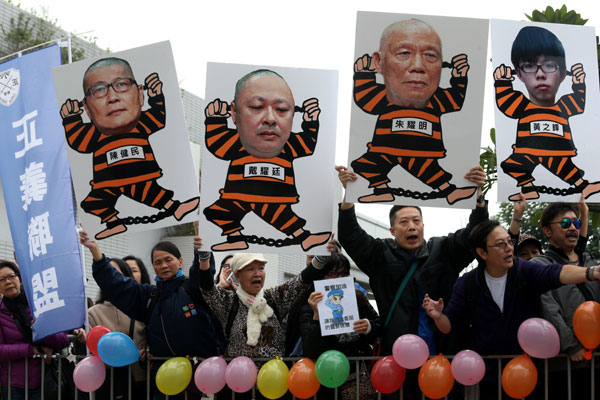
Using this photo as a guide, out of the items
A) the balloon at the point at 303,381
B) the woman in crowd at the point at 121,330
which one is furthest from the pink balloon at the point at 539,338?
the woman in crowd at the point at 121,330

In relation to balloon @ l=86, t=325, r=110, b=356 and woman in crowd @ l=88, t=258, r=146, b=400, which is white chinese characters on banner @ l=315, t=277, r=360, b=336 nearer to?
woman in crowd @ l=88, t=258, r=146, b=400

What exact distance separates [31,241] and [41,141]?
886 mm

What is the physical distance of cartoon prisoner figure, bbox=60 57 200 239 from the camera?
627 cm

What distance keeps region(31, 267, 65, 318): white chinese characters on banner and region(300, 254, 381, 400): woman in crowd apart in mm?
2135

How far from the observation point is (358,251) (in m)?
5.73

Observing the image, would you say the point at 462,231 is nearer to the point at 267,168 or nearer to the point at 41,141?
the point at 267,168

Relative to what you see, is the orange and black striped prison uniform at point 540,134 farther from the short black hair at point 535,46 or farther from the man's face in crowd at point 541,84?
the short black hair at point 535,46

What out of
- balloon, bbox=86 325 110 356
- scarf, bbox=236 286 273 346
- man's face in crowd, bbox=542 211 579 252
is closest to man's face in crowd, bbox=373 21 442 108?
man's face in crowd, bbox=542 211 579 252

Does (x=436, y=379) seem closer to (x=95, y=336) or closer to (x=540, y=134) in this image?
(x=540, y=134)

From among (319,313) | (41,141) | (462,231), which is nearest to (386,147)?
(462,231)

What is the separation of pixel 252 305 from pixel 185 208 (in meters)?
0.92

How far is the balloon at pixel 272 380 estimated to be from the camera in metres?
5.57

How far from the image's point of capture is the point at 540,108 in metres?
5.98

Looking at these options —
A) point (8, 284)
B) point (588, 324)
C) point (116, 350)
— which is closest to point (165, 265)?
point (116, 350)
